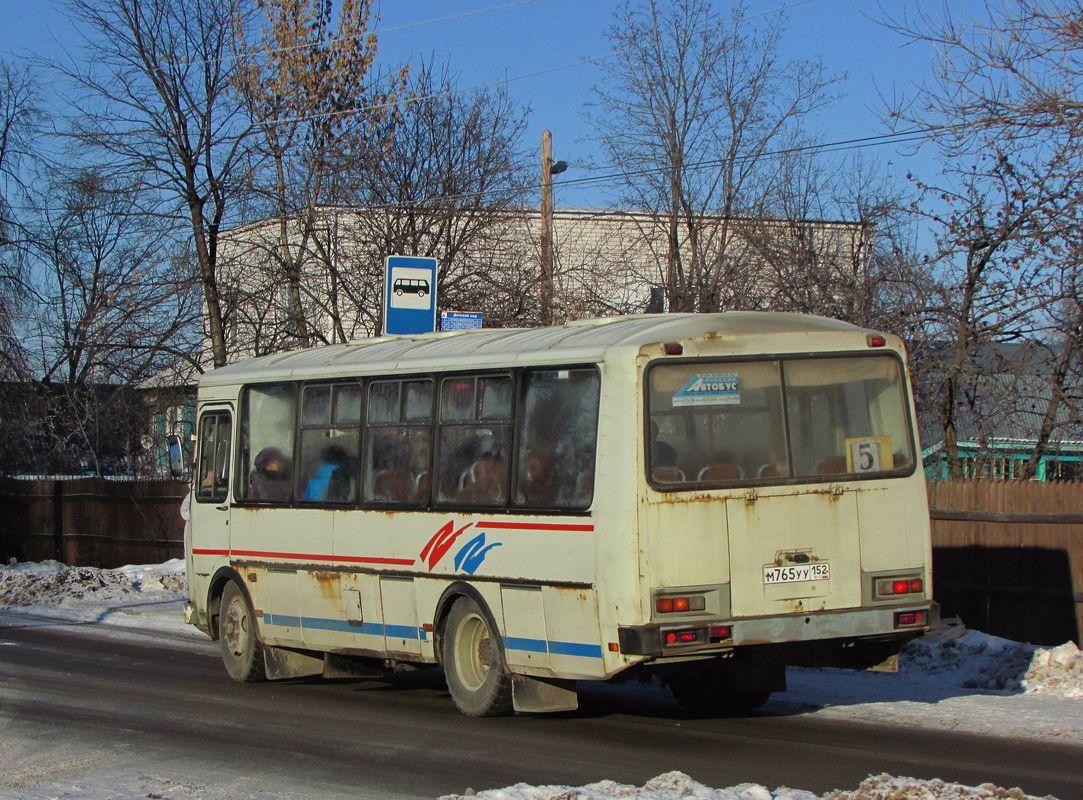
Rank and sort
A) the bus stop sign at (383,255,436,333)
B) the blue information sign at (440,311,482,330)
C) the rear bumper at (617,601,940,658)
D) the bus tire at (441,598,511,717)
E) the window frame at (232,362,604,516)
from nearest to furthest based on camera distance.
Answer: the rear bumper at (617,601,940,658), the window frame at (232,362,604,516), the bus tire at (441,598,511,717), the bus stop sign at (383,255,436,333), the blue information sign at (440,311,482,330)

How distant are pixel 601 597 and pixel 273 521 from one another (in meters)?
4.89

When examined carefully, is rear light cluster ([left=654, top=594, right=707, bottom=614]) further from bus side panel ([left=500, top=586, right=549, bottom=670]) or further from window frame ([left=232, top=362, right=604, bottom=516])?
bus side panel ([left=500, top=586, right=549, bottom=670])

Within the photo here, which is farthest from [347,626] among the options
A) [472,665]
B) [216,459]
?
[216,459]

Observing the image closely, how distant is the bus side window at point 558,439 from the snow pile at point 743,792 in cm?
263

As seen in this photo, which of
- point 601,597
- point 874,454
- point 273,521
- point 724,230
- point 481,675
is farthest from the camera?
point 724,230

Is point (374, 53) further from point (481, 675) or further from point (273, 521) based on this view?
point (481, 675)

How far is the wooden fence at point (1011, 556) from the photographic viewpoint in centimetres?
1379

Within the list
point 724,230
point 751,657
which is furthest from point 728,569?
point 724,230

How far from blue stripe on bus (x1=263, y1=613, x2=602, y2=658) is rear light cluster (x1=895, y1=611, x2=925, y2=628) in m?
2.05

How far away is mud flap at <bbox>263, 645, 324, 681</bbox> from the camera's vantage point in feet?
45.8

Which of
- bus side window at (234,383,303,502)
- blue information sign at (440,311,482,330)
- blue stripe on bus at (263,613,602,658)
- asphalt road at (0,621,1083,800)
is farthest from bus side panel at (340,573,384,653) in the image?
blue information sign at (440,311,482,330)

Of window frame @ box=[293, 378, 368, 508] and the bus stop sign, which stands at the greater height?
the bus stop sign

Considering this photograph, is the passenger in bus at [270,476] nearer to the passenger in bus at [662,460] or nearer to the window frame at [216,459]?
the window frame at [216,459]

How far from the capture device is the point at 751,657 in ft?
32.7
